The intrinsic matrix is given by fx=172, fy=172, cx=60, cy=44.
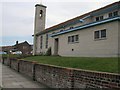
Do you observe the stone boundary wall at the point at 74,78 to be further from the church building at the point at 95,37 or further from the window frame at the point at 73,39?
the window frame at the point at 73,39

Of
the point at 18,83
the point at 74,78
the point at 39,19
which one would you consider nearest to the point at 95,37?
the point at 18,83

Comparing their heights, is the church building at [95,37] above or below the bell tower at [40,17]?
below

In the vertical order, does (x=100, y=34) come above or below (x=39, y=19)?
below

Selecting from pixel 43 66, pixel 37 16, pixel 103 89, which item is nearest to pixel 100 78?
pixel 103 89

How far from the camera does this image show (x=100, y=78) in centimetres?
595

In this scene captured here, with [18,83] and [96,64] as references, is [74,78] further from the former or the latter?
[18,83]

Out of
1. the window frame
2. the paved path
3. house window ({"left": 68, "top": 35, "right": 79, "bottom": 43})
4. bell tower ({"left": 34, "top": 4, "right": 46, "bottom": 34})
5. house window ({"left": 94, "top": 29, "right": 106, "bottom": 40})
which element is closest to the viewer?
the paved path

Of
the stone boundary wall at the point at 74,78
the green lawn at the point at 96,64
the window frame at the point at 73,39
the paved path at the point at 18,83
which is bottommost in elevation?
the paved path at the point at 18,83

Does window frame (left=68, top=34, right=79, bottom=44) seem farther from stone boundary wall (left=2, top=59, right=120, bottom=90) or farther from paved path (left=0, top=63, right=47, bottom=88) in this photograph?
stone boundary wall (left=2, top=59, right=120, bottom=90)

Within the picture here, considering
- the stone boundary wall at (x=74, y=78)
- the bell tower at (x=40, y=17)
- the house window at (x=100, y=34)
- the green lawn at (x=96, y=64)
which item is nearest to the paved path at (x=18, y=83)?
the stone boundary wall at (x=74, y=78)

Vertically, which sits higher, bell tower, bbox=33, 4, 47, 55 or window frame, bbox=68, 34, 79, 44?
bell tower, bbox=33, 4, 47, 55

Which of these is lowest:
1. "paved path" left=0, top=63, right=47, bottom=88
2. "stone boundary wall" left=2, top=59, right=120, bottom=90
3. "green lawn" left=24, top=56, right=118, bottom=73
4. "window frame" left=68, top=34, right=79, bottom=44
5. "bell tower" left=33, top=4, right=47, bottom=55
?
"paved path" left=0, top=63, right=47, bottom=88

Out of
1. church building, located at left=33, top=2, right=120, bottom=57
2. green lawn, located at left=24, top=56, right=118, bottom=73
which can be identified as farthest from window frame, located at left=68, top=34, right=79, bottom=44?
green lawn, located at left=24, top=56, right=118, bottom=73

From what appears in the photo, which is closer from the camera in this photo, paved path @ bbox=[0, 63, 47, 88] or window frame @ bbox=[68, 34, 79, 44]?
paved path @ bbox=[0, 63, 47, 88]
